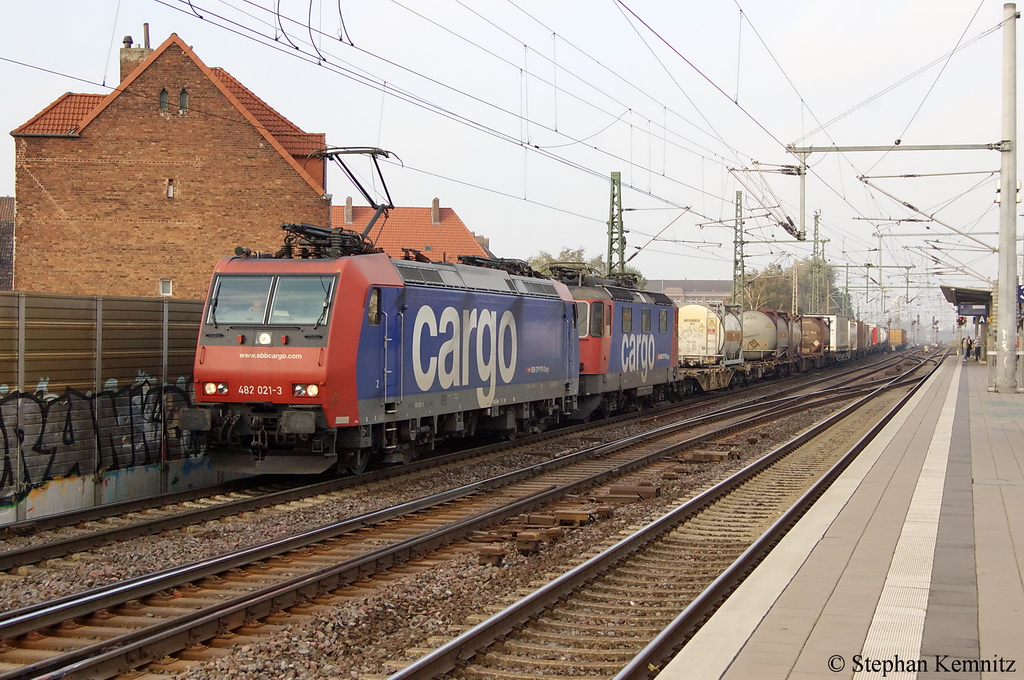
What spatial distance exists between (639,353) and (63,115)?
2139 centimetres

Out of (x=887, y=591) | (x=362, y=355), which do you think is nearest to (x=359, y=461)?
(x=362, y=355)

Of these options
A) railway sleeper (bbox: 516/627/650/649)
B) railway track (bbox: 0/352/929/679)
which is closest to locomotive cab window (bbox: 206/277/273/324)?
railway track (bbox: 0/352/929/679)

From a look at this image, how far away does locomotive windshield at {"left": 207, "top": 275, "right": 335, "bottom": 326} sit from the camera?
40.7ft

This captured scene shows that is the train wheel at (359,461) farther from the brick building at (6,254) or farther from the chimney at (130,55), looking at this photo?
the brick building at (6,254)

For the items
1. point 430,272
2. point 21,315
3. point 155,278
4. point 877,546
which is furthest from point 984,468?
point 155,278

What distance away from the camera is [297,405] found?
40.0 feet

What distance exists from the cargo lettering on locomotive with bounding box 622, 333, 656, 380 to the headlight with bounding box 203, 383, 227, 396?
13198mm

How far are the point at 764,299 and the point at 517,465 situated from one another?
227 ft

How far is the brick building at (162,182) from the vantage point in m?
31.6

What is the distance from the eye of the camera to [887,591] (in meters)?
6.96

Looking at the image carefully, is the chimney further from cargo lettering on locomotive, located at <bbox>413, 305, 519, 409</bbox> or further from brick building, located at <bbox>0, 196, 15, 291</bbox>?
cargo lettering on locomotive, located at <bbox>413, 305, 519, 409</bbox>

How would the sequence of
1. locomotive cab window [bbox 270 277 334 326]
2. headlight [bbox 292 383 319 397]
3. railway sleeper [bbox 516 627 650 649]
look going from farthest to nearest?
Result: 1. locomotive cab window [bbox 270 277 334 326]
2. headlight [bbox 292 383 319 397]
3. railway sleeper [bbox 516 627 650 649]

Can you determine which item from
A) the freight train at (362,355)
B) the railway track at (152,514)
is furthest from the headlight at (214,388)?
the railway track at (152,514)

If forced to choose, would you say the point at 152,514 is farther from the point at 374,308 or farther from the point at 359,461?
the point at 374,308
